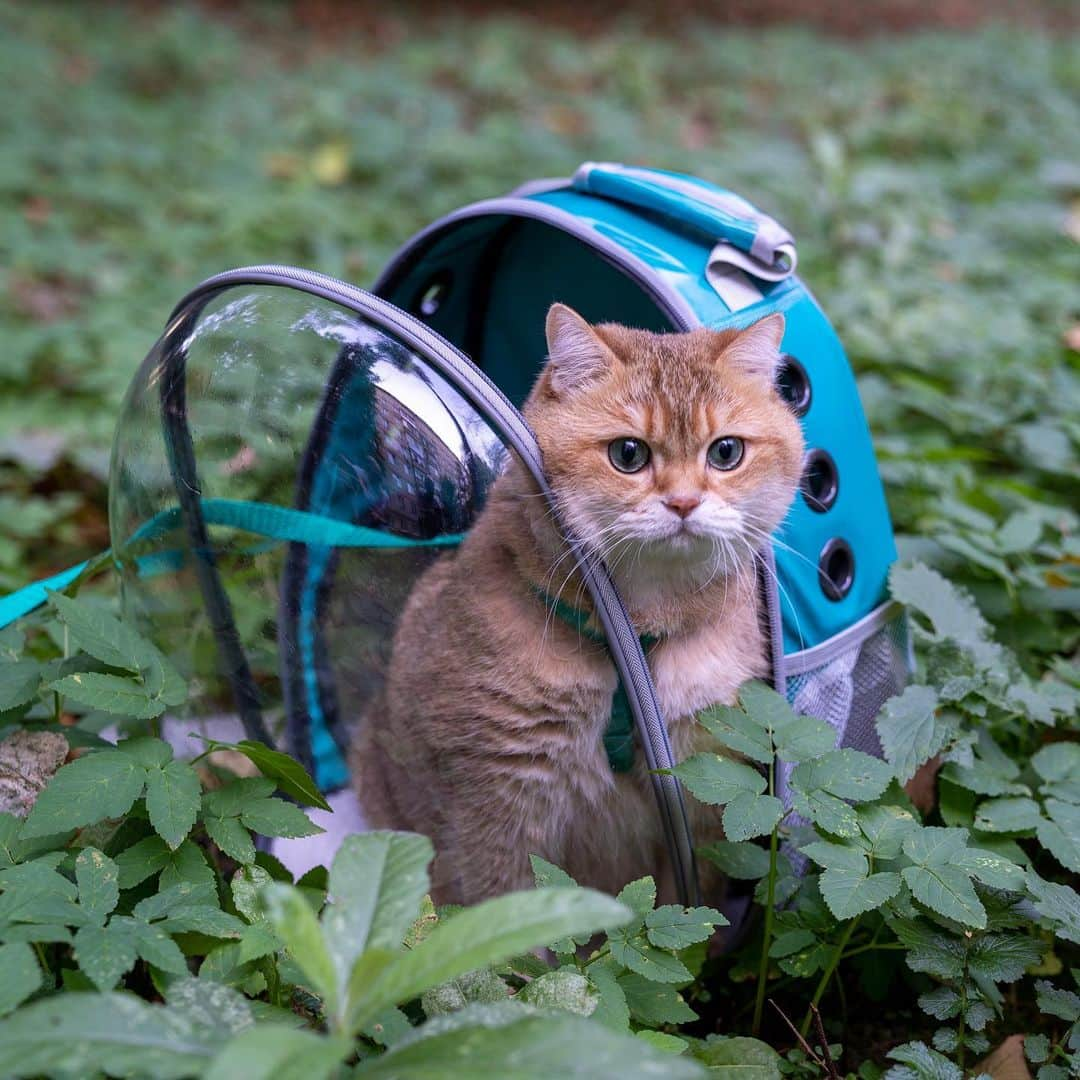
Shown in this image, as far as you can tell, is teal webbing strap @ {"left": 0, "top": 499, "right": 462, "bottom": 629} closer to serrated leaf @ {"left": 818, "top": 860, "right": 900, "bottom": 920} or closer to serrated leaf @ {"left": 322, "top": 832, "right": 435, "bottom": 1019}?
serrated leaf @ {"left": 322, "top": 832, "right": 435, "bottom": 1019}

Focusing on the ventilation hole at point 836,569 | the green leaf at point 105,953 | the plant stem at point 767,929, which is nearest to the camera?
the green leaf at point 105,953

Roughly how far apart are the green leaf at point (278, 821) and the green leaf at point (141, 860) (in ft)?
0.41

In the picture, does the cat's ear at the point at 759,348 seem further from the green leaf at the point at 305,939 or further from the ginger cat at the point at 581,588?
the green leaf at the point at 305,939

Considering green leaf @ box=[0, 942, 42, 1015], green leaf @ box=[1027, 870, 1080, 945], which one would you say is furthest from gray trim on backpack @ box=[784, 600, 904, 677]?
green leaf @ box=[0, 942, 42, 1015]

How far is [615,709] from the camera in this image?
1846mm

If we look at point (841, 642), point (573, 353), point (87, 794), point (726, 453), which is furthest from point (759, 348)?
point (87, 794)

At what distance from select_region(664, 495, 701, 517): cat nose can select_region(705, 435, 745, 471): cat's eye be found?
0.43 ft

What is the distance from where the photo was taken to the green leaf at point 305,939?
3.71 feet

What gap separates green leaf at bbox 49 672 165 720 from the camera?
1.64m

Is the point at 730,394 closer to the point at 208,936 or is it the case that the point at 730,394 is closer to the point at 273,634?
the point at 273,634

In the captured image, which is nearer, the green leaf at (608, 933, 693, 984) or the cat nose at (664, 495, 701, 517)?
the green leaf at (608, 933, 693, 984)

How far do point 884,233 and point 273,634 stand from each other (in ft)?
12.7

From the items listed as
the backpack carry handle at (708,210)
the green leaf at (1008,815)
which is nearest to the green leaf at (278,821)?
the green leaf at (1008,815)

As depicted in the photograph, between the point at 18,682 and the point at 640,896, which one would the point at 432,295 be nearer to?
the point at 18,682
